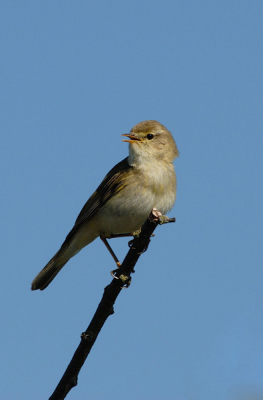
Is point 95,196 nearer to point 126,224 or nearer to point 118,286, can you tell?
point 126,224

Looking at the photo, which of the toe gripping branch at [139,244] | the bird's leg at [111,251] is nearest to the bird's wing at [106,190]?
the bird's leg at [111,251]

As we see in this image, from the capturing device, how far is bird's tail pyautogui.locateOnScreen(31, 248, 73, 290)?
680cm

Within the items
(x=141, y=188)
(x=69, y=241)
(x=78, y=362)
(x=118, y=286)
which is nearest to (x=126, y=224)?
(x=141, y=188)

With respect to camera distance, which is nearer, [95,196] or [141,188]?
[141,188]

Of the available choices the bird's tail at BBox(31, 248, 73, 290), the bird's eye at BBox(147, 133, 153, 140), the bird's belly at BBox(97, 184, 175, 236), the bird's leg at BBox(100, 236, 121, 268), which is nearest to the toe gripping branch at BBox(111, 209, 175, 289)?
the bird's belly at BBox(97, 184, 175, 236)

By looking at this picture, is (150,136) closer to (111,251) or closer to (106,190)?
(106,190)

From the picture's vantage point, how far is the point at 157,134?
700 cm

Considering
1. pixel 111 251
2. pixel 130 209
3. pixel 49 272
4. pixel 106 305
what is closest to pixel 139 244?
pixel 106 305

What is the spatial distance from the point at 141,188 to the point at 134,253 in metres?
1.70

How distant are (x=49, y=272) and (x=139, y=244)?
8.75 ft

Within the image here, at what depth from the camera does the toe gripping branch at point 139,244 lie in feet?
14.6

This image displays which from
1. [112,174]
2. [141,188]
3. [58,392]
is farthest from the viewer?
[112,174]

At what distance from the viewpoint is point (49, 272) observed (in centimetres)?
688

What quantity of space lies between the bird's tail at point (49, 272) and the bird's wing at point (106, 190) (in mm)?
431
